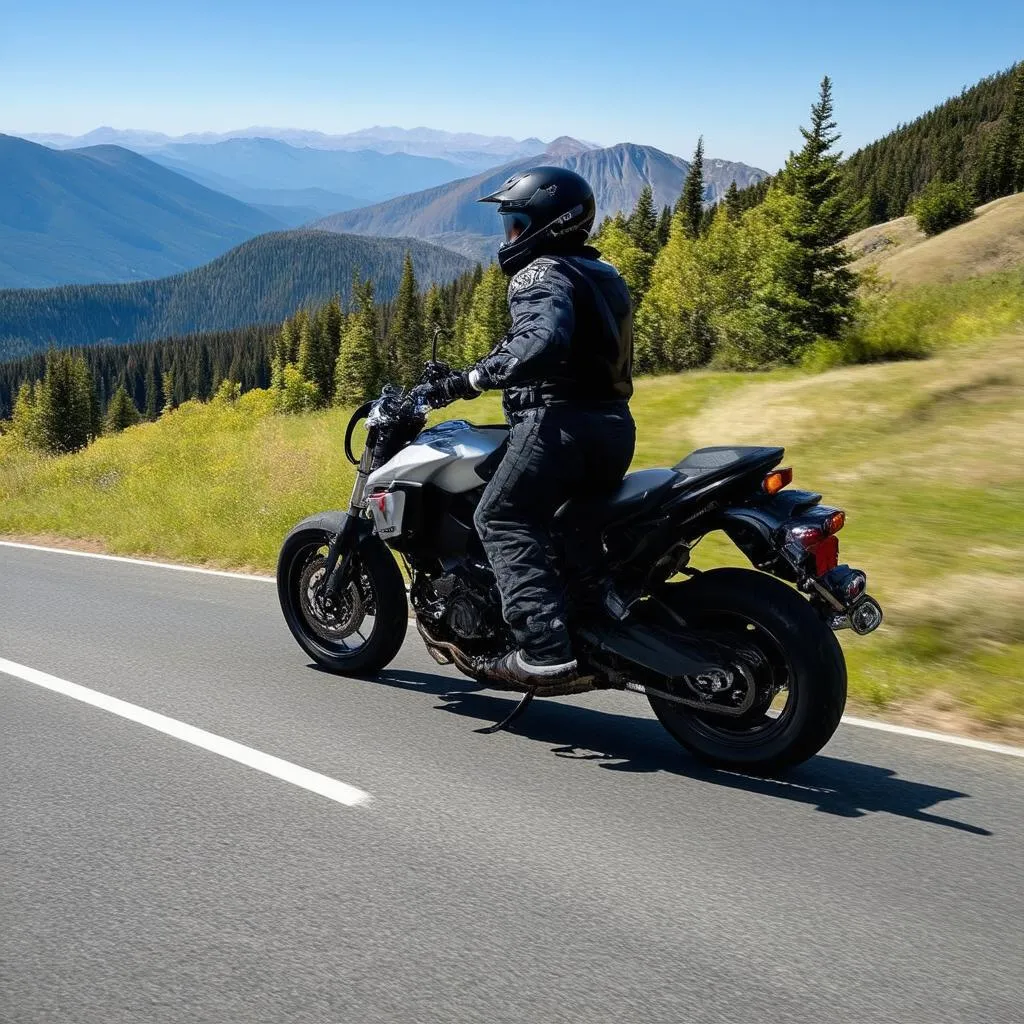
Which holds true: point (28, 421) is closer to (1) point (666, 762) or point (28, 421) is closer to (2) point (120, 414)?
(2) point (120, 414)

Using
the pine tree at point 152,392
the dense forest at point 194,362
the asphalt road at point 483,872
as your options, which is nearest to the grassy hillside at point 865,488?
the asphalt road at point 483,872

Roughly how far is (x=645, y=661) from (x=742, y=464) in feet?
2.91

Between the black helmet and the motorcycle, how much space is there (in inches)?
28.3

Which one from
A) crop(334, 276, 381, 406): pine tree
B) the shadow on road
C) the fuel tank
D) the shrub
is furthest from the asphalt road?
crop(334, 276, 381, 406): pine tree

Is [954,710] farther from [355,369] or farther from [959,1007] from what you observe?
[355,369]

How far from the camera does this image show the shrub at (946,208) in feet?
268

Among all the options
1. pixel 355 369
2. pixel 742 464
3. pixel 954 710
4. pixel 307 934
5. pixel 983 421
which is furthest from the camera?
pixel 355 369

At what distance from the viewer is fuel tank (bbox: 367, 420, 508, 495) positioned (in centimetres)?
478

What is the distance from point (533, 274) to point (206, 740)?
2.52 m

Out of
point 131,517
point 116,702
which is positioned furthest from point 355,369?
point 116,702

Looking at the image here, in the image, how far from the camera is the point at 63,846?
356 centimetres

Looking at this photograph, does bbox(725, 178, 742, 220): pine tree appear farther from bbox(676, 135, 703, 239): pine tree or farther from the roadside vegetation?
the roadside vegetation

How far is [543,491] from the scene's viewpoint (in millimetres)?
4348

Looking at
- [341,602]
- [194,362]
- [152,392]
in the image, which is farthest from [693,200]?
[152,392]
